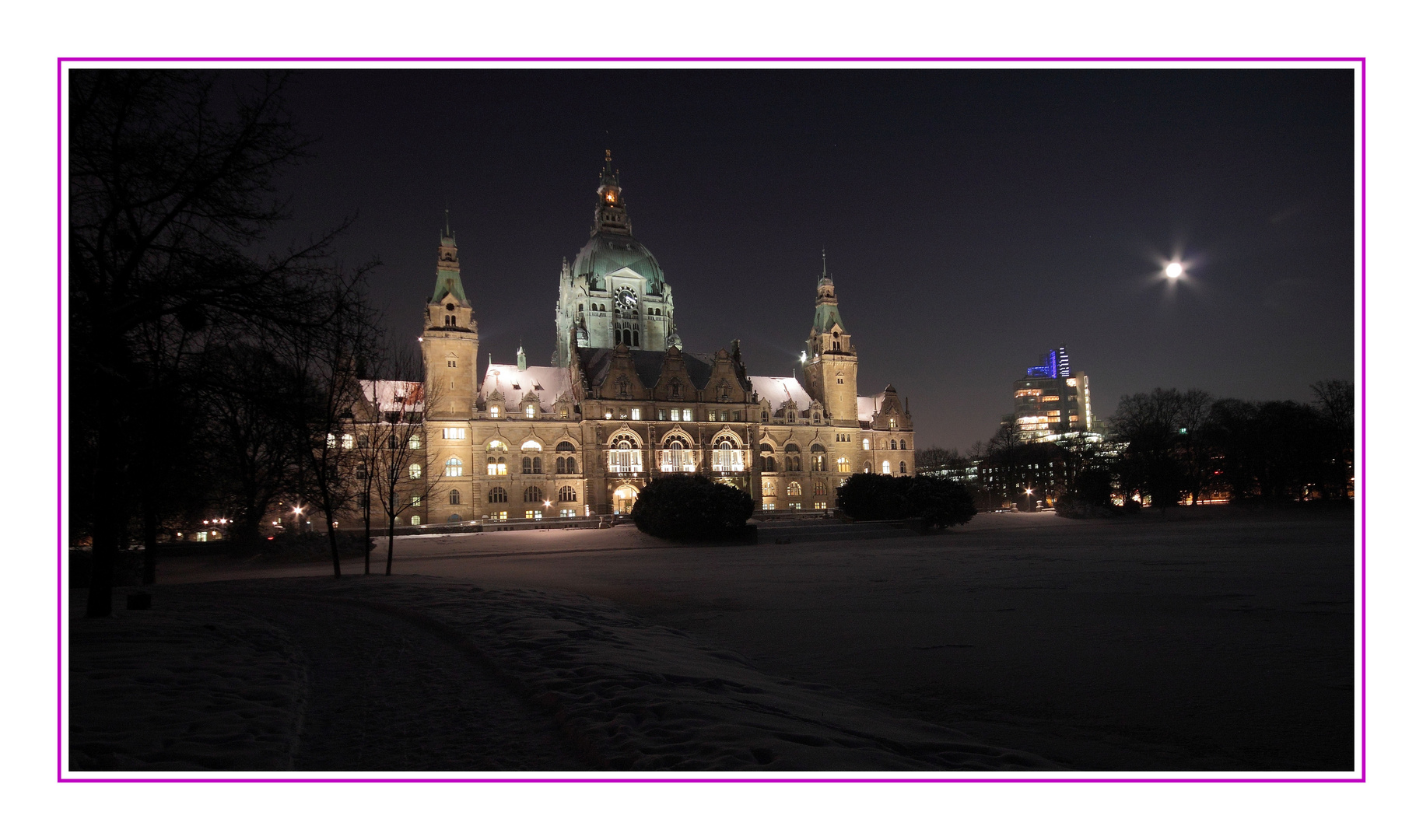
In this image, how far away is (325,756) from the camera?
6.46m

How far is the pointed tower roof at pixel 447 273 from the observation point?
255ft

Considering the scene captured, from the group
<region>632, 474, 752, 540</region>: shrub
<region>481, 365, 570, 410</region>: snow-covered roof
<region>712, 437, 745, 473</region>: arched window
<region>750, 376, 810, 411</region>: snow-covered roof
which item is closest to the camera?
<region>632, 474, 752, 540</region>: shrub

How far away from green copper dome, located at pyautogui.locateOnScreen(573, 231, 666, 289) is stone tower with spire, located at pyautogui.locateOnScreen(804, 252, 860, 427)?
77.0 ft

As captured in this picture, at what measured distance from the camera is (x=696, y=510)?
4206 cm

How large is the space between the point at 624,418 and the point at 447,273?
77.0 feet

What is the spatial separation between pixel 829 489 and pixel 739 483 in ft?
44.6

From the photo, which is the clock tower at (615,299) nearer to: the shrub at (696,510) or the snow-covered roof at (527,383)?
the snow-covered roof at (527,383)

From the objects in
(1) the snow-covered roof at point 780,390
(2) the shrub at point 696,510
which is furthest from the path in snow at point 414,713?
(1) the snow-covered roof at point 780,390

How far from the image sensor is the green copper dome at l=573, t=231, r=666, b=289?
10431 cm

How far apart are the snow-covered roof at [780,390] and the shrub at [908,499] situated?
136 ft

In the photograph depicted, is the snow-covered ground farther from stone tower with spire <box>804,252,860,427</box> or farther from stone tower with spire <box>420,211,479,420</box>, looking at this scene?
stone tower with spire <box>804,252,860,427</box>

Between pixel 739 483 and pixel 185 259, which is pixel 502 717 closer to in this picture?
pixel 185 259

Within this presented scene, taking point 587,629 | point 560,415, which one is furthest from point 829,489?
point 587,629

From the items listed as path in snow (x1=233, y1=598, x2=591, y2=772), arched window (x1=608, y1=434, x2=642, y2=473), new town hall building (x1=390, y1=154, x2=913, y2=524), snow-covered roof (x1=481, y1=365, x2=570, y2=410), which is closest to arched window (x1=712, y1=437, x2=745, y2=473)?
new town hall building (x1=390, y1=154, x2=913, y2=524)
